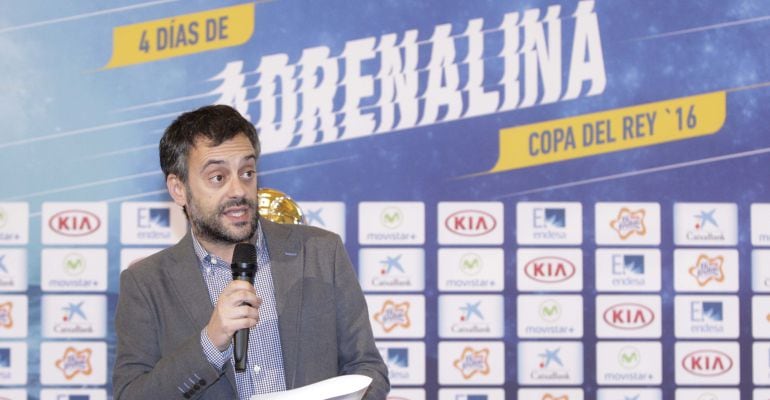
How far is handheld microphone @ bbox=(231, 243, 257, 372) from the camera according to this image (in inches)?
72.2

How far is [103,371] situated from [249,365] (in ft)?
7.46

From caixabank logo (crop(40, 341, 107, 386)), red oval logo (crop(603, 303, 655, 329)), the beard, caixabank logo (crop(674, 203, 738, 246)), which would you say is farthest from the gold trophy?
caixabank logo (crop(674, 203, 738, 246))

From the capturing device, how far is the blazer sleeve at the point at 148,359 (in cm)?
190

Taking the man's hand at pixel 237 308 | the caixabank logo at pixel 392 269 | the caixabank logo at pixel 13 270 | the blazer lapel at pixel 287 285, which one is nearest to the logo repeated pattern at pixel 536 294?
the caixabank logo at pixel 392 269

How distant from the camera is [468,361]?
13.8ft

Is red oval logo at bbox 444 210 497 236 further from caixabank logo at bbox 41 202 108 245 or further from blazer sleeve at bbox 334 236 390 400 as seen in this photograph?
blazer sleeve at bbox 334 236 390 400

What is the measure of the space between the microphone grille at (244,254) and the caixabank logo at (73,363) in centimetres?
242

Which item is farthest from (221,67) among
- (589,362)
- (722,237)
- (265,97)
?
(722,237)

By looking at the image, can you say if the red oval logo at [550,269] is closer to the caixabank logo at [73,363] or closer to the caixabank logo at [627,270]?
the caixabank logo at [627,270]

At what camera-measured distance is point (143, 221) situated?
412cm

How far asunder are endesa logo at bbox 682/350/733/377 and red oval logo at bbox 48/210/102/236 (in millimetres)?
2648

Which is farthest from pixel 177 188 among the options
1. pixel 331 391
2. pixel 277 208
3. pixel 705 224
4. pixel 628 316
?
pixel 705 224

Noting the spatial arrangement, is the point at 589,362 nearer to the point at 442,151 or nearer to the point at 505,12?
the point at 442,151

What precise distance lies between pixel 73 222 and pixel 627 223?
2.40 m
